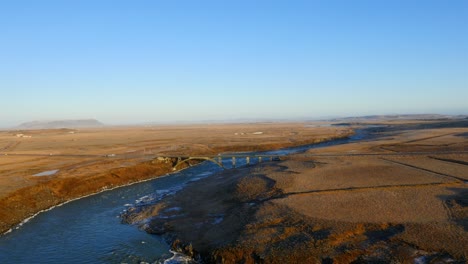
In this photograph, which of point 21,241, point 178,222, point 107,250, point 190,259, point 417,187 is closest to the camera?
point 190,259

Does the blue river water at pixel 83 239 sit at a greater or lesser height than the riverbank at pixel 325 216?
lesser

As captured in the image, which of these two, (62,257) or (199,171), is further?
(199,171)

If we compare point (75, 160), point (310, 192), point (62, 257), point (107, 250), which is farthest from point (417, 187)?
point (75, 160)

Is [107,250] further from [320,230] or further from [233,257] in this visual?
[320,230]

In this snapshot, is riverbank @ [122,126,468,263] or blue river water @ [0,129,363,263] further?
blue river water @ [0,129,363,263]

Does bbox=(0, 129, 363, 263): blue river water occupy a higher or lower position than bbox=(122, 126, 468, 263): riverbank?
lower
